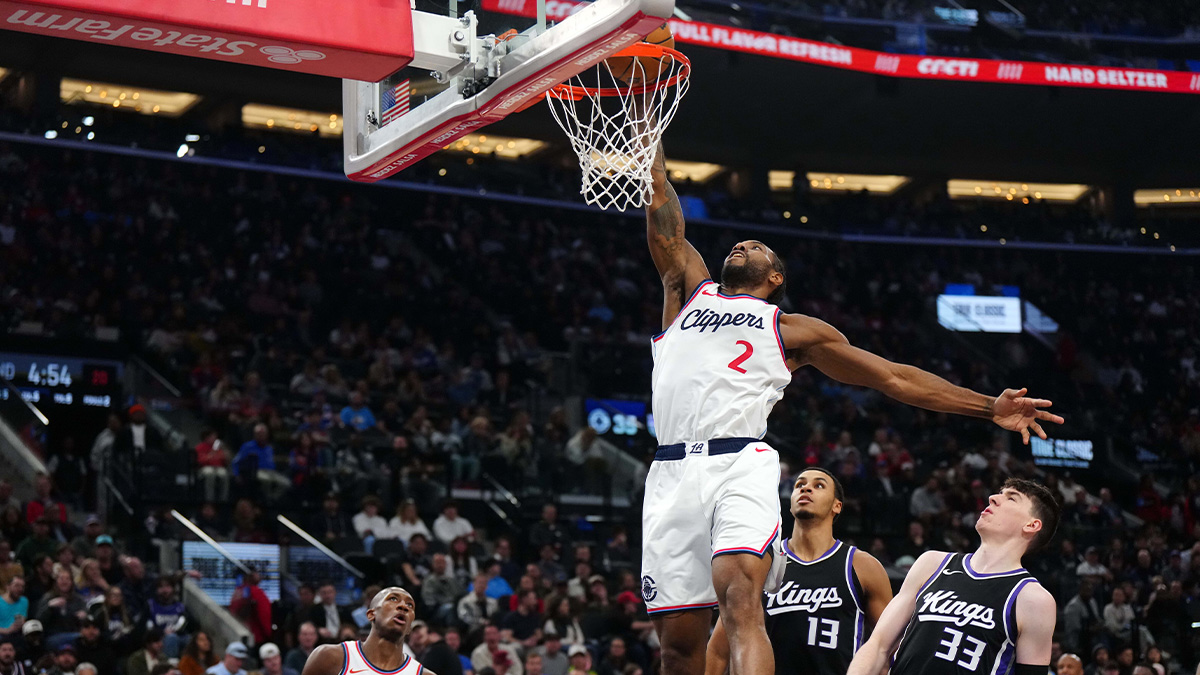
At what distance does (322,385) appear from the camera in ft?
54.9

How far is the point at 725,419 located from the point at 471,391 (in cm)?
1319

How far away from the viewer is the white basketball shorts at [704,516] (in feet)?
16.7

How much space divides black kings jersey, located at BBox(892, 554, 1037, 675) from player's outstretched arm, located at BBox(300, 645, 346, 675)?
3411 millimetres

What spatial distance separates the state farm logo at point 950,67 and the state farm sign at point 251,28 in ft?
60.1

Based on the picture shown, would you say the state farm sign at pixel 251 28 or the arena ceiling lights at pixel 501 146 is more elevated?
the arena ceiling lights at pixel 501 146

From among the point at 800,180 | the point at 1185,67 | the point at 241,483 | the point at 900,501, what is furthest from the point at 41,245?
the point at 1185,67

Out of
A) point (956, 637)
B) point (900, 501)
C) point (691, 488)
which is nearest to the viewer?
point (956, 637)

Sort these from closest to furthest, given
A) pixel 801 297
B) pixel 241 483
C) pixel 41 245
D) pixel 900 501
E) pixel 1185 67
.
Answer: pixel 241 483, pixel 900 501, pixel 41 245, pixel 1185 67, pixel 801 297

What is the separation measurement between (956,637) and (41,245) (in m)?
16.7

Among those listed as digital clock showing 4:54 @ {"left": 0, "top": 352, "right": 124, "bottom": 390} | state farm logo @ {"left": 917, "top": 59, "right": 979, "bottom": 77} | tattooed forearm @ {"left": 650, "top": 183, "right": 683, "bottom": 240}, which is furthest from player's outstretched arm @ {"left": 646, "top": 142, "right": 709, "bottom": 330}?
state farm logo @ {"left": 917, "top": 59, "right": 979, "bottom": 77}

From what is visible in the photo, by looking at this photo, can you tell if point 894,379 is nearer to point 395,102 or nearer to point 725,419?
point 725,419

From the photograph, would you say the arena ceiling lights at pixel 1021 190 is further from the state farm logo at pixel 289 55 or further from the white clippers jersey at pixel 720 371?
the state farm logo at pixel 289 55

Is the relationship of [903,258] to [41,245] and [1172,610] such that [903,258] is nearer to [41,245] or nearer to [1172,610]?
[1172,610]

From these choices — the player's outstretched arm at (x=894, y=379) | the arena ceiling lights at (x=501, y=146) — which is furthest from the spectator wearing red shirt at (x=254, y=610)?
the arena ceiling lights at (x=501, y=146)
